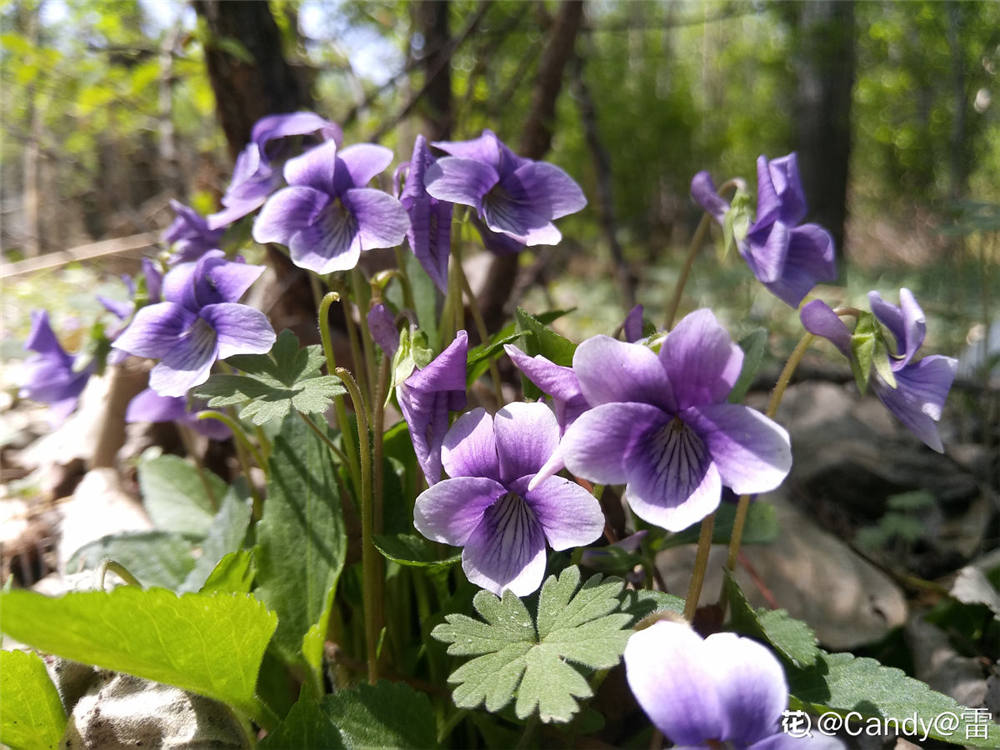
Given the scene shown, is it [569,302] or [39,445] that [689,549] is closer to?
[39,445]

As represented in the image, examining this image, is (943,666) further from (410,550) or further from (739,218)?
(410,550)

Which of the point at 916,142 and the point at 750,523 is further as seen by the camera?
the point at 916,142

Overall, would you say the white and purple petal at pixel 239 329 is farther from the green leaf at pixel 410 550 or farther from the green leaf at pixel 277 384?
the green leaf at pixel 410 550

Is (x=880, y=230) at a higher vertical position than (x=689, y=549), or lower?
lower

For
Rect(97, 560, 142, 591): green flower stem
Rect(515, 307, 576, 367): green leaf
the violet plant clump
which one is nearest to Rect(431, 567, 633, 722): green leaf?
the violet plant clump

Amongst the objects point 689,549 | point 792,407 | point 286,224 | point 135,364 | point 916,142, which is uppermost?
point 286,224

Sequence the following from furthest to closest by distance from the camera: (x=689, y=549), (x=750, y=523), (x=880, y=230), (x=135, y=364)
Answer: (x=880, y=230), (x=135, y=364), (x=689, y=549), (x=750, y=523)

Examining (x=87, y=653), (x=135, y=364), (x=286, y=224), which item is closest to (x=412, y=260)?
(x=286, y=224)
